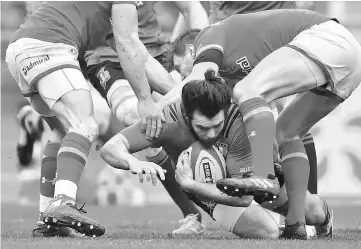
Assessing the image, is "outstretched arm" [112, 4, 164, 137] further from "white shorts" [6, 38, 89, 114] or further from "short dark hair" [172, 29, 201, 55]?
"short dark hair" [172, 29, 201, 55]

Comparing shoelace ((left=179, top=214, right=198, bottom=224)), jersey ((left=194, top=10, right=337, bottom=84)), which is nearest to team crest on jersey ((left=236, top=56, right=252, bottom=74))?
jersey ((left=194, top=10, right=337, bottom=84))

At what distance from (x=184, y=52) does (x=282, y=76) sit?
1.62 metres

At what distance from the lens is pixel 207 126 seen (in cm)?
640

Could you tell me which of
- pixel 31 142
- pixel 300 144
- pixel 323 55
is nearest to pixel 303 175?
pixel 300 144

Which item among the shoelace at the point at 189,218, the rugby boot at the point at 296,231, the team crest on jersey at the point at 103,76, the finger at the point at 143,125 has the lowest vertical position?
the rugby boot at the point at 296,231

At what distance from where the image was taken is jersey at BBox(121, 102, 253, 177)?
6574mm

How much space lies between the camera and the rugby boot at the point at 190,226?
7649mm

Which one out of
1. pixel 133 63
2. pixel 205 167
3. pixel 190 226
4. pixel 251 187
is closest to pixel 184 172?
pixel 205 167

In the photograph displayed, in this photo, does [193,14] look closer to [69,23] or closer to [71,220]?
[69,23]

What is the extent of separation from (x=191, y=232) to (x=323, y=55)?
1.83 m

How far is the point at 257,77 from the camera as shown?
6.49 metres

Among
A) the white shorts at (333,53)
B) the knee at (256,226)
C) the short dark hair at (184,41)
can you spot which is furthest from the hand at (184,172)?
the short dark hair at (184,41)

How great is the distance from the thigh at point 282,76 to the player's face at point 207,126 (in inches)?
9.0

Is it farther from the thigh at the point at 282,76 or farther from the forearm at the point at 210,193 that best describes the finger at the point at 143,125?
the thigh at the point at 282,76
